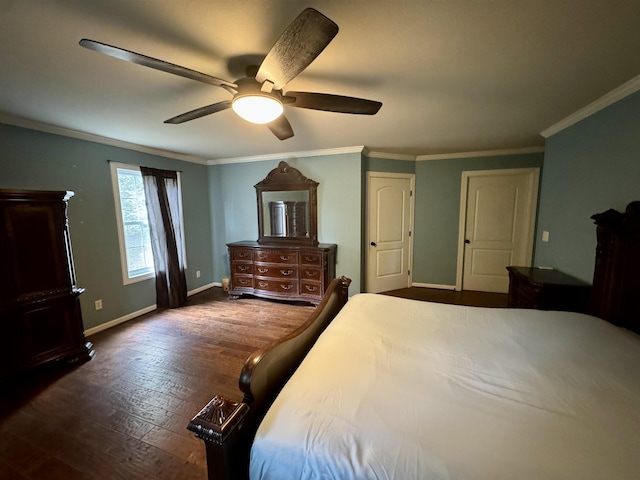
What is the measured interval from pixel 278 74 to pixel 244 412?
4.98ft

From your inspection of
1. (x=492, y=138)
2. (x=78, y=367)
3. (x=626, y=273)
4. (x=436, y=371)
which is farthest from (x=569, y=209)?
(x=78, y=367)

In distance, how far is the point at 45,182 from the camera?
257 centimetres

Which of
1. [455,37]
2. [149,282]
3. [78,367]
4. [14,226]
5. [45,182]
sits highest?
[455,37]

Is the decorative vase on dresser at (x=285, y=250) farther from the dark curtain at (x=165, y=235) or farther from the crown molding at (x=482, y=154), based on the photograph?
the crown molding at (x=482, y=154)

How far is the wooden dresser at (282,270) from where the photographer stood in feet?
12.0

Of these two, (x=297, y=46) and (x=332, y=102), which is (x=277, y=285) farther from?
(x=297, y=46)

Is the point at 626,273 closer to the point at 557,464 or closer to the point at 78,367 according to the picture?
the point at 557,464

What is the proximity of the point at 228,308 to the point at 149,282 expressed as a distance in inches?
46.5

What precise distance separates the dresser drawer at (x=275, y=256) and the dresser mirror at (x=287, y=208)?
254mm

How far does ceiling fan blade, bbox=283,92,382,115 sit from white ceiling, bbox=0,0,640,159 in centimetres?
20

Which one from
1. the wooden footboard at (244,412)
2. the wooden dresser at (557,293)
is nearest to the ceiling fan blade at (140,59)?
the wooden footboard at (244,412)

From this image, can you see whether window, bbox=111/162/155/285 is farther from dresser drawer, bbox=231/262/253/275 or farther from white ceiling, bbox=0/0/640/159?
dresser drawer, bbox=231/262/253/275

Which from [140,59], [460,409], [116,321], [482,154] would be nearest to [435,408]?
[460,409]

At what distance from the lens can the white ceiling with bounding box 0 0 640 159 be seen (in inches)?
44.2
